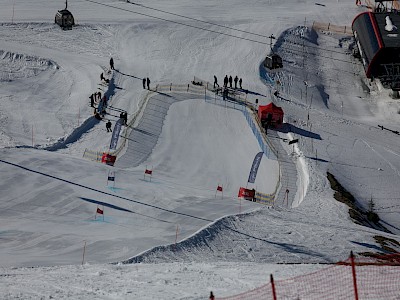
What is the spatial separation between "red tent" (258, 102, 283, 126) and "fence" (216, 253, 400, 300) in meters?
22.9

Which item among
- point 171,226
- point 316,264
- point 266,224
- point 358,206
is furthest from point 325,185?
point 316,264

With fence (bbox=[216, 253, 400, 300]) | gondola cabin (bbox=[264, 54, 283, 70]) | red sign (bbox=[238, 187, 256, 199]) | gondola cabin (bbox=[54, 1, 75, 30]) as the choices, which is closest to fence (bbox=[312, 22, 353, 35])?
gondola cabin (bbox=[264, 54, 283, 70])

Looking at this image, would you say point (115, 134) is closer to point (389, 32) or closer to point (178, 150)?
point (178, 150)

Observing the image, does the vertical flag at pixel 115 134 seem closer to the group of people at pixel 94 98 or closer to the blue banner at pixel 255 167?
the group of people at pixel 94 98

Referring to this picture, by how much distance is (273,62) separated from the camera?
2282 inches

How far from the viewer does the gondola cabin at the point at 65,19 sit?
196ft

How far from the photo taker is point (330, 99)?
189 ft

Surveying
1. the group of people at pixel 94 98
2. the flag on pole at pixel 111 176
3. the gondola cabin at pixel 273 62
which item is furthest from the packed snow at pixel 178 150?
the gondola cabin at pixel 273 62

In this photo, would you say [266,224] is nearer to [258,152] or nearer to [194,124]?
[258,152]

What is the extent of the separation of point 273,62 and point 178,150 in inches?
574

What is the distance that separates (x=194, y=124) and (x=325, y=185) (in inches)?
361

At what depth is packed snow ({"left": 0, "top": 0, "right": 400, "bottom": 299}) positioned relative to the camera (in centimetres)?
2981

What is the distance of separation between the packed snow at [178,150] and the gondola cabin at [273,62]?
57 cm

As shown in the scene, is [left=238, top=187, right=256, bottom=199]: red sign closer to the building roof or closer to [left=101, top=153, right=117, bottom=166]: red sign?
[left=101, top=153, right=117, bottom=166]: red sign
